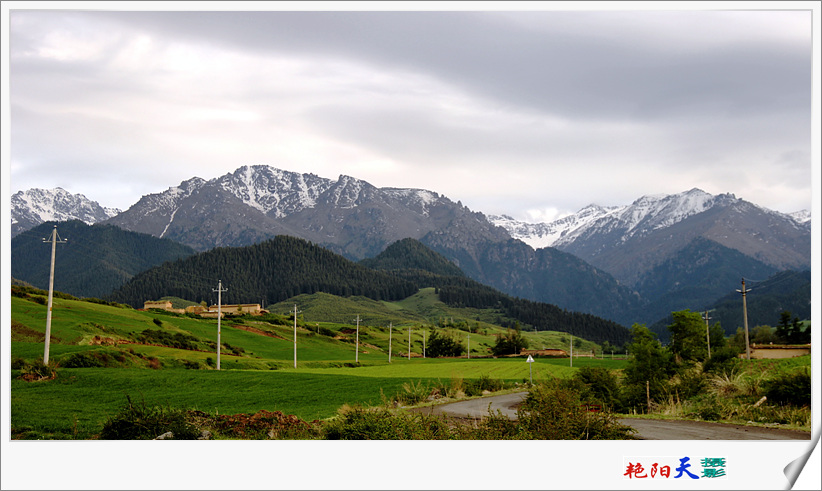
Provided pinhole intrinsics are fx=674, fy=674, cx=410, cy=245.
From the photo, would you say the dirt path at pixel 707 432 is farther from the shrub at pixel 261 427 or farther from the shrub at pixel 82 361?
the shrub at pixel 82 361

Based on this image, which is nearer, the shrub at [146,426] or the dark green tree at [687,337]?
the shrub at [146,426]

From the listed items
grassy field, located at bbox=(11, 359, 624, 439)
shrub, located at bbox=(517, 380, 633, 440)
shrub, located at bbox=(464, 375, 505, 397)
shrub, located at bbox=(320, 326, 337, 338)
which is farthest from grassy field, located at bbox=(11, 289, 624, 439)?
shrub, located at bbox=(320, 326, 337, 338)

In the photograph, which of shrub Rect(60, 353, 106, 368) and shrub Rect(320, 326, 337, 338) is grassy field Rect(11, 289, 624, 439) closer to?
shrub Rect(60, 353, 106, 368)

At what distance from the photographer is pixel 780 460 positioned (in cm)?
1202

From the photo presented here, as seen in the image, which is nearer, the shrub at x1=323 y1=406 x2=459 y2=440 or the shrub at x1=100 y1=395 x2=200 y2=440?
the shrub at x1=323 y1=406 x2=459 y2=440

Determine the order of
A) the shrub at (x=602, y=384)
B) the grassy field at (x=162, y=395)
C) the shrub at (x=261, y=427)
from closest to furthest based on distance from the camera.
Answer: the shrub at (x=261, y=427) → the grassy field at (x=162, y=395) → the shrub at (x=602, y=384)

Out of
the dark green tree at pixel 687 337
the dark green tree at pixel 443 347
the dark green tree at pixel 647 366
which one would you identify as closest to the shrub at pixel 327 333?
the dark green tree at pixel 443 347

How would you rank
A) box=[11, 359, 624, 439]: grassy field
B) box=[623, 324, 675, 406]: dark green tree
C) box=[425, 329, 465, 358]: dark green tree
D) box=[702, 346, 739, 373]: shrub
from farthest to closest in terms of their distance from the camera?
box=[425, 329, 465, 358]: dark green tree < box=[623, 324, 675, 406]: dark green tree < box=[702, 346, 739, 373]: shrub < box=[11, 359, 624, 439]: grassy field

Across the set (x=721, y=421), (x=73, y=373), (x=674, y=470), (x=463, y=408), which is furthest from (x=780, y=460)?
(x=73, y=373)

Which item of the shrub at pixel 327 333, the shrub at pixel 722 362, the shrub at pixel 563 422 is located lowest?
the shrub at pixel 563 422

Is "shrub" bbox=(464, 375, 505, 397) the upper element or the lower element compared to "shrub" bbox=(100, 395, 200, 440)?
lower

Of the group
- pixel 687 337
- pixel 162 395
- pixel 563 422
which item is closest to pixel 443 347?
pixel 687 337

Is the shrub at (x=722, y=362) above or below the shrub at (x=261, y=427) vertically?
above

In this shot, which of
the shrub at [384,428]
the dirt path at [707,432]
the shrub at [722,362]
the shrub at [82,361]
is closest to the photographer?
the shrub at [384,428]
